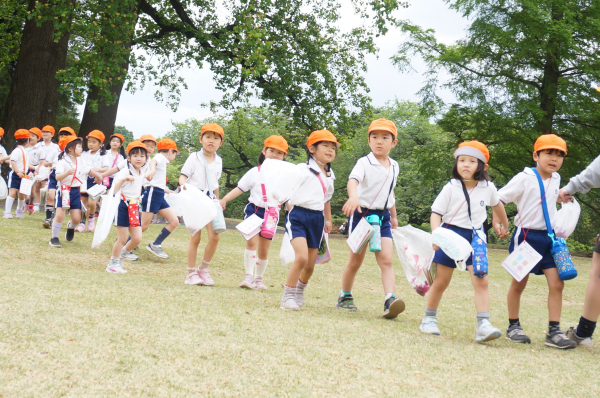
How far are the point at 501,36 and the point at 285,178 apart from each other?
58.9ft

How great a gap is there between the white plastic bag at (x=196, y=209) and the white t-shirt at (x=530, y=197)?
3245 mm

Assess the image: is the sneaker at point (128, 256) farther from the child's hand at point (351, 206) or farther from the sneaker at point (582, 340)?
the sneaker at point (582, 340)

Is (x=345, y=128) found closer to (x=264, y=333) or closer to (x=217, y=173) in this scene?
(x=217, y=173)

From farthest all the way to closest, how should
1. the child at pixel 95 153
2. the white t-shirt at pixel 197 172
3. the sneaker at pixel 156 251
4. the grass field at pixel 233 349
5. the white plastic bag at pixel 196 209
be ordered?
the child at pixel 95 153, the sneaker at pixel 156 251, the white t-shirt at pixel 197 172, the white plastic bag at pixel 196 209, the grass field at pixel 233 349

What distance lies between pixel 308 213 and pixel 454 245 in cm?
156

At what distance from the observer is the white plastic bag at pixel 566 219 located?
195 inches

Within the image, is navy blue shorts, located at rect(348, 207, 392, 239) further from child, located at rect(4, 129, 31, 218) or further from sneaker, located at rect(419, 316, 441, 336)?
child, located at rect(4, 129, 31, 218)

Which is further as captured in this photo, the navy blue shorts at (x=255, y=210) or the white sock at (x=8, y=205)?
the white sock at (x=8, y=205)

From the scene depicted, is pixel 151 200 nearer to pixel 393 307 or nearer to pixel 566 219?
pixel 393 307

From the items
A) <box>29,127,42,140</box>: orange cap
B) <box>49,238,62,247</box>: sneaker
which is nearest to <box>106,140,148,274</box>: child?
<box>49,238,62,247</box>: sneaker

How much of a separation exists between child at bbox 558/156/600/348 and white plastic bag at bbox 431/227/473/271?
1.04m

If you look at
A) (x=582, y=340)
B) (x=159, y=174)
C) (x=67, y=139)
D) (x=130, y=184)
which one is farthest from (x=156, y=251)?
(x=582, y=340)

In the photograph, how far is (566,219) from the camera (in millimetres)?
4980

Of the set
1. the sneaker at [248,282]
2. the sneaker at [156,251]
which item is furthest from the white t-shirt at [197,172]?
the sneaker at [156,251]
